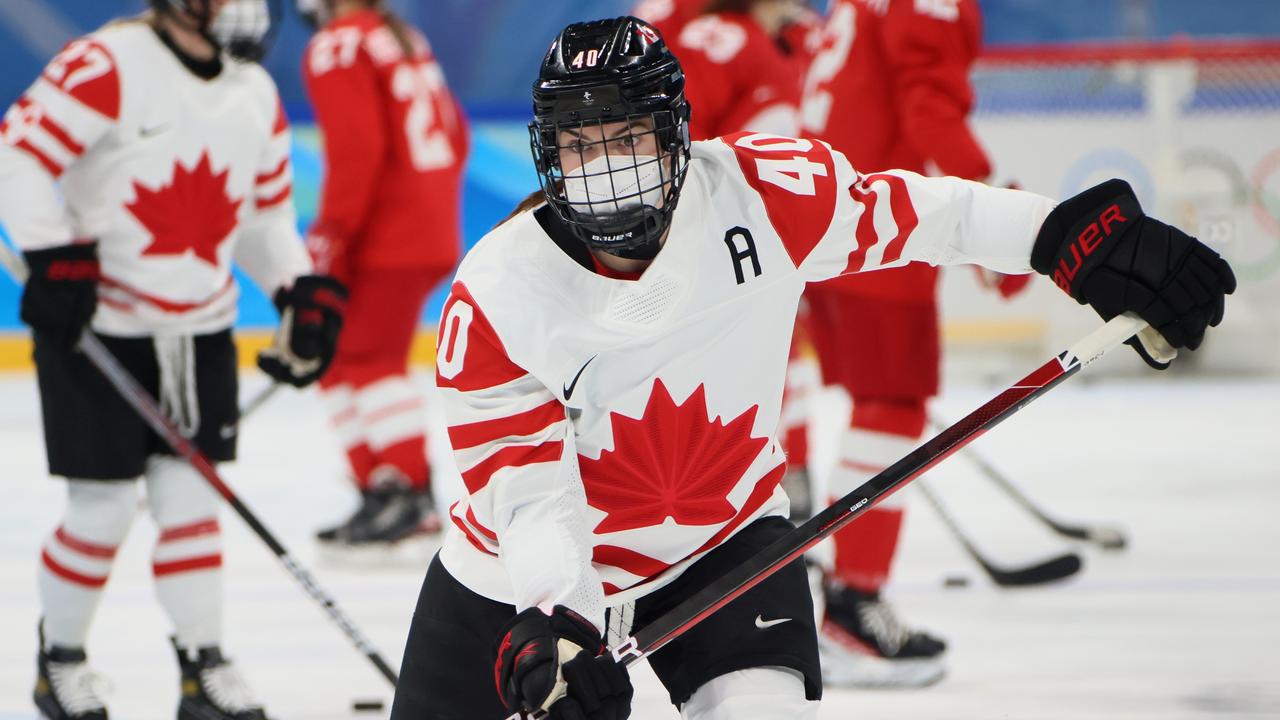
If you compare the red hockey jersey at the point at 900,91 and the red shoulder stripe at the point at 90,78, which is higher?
the red shoulder stripe at the point at 90,78

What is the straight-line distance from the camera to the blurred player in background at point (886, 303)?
259cm

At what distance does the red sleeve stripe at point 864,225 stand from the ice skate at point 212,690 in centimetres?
124

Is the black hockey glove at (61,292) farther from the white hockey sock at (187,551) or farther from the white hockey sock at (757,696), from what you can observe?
the white hockey sock at (757,696)

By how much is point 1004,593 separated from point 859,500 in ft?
5.65

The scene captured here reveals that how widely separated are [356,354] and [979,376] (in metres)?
3.23

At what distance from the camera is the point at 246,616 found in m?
3.11

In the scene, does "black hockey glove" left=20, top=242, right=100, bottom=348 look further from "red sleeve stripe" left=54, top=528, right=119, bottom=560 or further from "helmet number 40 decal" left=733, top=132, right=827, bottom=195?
"helmet number 40 decal" left=733, top=132, right=827, bottom=195

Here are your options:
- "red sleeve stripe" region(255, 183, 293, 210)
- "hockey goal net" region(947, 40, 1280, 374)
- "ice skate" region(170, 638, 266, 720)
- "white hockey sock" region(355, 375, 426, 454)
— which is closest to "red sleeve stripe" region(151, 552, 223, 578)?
"ice skate" region(170, 638, 266, 720)

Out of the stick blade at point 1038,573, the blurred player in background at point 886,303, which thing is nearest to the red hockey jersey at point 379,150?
the blurred player in background at point 886,303

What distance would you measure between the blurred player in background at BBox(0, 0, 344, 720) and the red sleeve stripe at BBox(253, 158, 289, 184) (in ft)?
0.27

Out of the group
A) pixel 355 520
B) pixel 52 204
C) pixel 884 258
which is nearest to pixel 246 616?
pixel 355 520

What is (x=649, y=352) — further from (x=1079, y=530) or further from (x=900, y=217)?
(x=1079, y=530)

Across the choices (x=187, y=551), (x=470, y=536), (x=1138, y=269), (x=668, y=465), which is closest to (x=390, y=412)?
(x=187, y=551)

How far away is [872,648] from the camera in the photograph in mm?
2662
